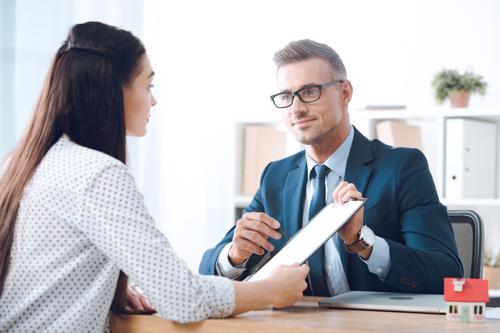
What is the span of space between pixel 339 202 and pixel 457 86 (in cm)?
213

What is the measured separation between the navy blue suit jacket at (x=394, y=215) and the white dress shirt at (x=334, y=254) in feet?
0.06

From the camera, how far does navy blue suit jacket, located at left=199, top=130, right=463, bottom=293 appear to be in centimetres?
208

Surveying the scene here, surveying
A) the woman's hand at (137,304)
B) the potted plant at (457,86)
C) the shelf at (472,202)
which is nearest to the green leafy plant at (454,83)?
the potted plant at (457,86)

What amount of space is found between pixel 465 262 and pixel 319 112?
2.01 feet

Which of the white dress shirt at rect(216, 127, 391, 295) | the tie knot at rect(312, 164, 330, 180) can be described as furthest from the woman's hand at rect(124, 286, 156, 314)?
the tie knot at rect(312, 164, 330, 180)

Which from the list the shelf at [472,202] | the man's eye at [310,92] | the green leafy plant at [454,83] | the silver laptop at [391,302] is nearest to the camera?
the silver laptop at [391,302]

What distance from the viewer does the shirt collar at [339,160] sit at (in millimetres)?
2385

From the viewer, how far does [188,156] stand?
450 centimetres

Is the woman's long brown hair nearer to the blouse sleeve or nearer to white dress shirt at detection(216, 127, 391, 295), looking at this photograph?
the blouse sleeve

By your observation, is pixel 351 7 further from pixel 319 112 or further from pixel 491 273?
pixel 319 112

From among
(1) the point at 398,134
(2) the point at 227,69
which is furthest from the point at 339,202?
(2) the point at 227,69

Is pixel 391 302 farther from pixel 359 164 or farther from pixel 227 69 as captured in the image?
pixel 227 69

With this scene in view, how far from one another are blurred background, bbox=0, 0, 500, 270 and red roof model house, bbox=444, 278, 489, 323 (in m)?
2.19

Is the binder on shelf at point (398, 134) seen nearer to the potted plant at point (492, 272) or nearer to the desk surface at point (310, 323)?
the potted plant at point (492, 272)
